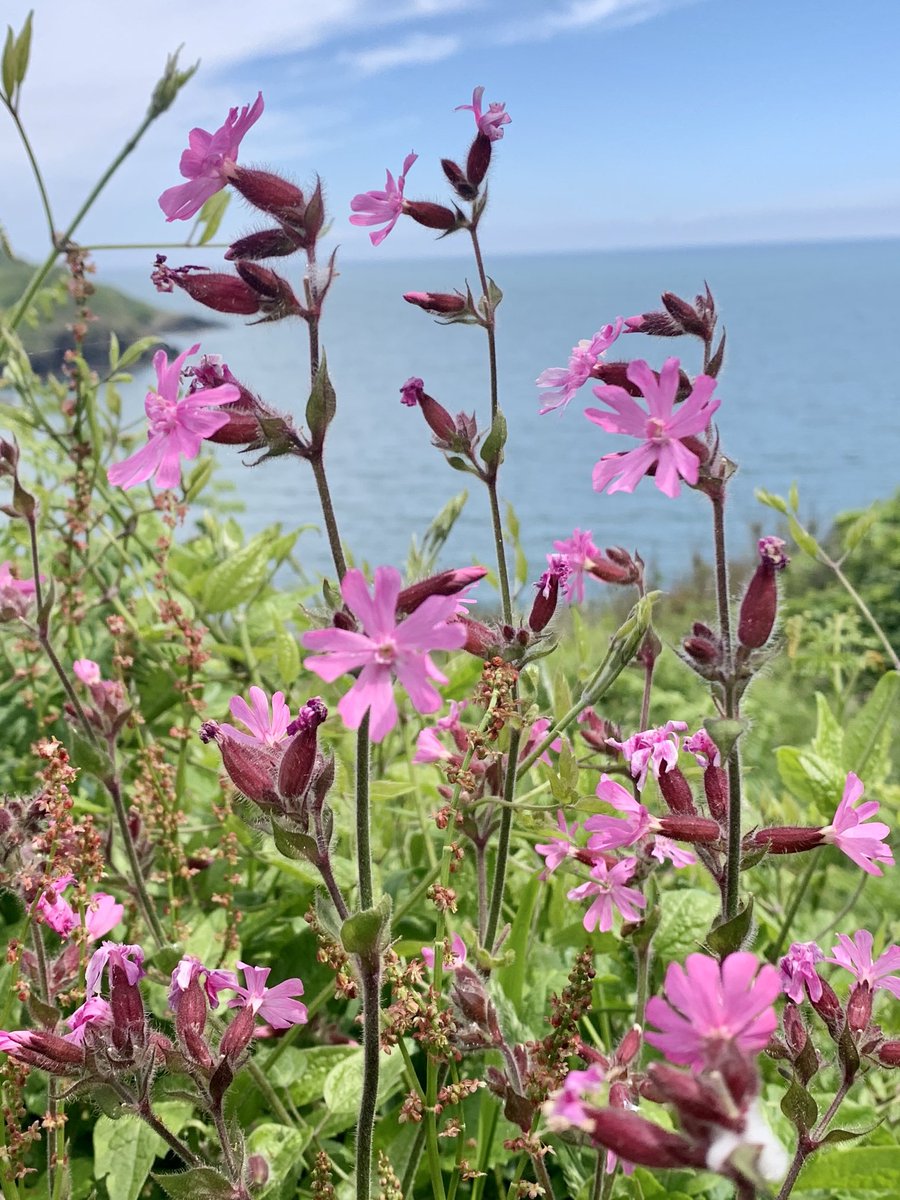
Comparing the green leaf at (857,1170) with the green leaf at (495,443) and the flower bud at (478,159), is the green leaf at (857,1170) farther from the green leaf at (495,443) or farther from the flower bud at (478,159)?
the flower bud at (478,159)

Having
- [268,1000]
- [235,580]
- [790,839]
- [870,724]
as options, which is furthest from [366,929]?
[235,580]

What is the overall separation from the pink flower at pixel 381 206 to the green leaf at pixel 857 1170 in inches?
39.6

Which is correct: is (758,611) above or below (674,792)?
above

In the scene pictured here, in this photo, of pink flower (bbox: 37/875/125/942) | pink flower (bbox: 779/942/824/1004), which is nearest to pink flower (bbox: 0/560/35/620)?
pink flower (bbox: 37/875/125/942)

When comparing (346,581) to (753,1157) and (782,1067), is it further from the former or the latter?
(782,1067)

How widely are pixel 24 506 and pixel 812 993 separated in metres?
0.92

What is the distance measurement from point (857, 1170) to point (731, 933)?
402 mm

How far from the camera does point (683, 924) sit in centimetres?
132

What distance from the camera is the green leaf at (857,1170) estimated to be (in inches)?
37.9

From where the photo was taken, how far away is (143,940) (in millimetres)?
1331

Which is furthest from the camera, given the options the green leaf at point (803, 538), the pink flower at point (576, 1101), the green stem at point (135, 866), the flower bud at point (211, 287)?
the green leaf at point (803, 538)

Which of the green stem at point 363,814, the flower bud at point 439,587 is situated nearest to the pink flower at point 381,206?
the flower bud at point 439,587

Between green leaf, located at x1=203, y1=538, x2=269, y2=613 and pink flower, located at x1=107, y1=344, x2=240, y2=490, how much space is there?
0.92 metres

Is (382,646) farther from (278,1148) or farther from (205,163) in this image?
(278,1148)
